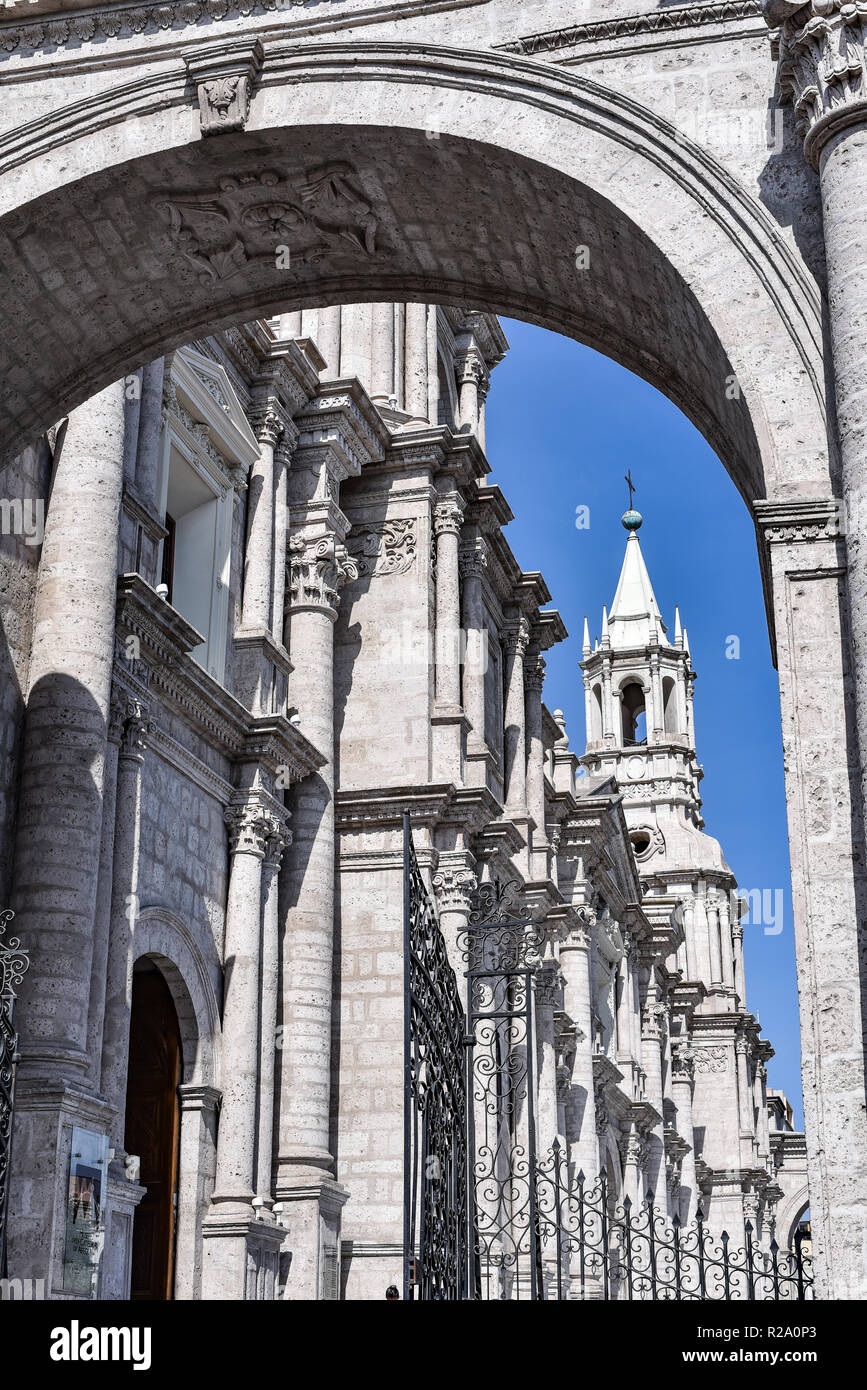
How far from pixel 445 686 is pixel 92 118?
12.6 m

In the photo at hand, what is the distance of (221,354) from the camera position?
18.4 m

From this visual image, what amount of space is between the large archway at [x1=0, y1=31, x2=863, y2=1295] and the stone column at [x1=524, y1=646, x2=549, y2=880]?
50.2 ft

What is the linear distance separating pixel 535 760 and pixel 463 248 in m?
16.3

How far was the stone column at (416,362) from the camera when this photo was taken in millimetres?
23156

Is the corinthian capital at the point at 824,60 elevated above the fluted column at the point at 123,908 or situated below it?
above

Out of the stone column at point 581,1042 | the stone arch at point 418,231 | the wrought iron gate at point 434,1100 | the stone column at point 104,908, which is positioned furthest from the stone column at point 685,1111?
the stone arch at point 418,231

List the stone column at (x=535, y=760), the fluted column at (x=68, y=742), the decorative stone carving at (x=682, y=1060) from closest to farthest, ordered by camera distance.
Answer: the fluted column at (x=68, y=742)
the stone column at (x=535, y=760)
the decorative stone carving at (x=682, y=1060)

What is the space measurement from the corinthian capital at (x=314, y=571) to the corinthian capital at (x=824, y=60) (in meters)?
12.0

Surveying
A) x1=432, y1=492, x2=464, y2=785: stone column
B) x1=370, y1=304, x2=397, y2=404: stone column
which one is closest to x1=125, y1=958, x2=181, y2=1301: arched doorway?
x1=432, y1=492, x2=464, y2=785: stone column

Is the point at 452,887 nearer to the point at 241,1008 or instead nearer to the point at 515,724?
the point at 241,1008

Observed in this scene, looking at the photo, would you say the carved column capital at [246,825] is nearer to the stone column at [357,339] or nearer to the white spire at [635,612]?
the stone column at [357,339]

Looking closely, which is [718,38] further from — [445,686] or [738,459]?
[445,686]

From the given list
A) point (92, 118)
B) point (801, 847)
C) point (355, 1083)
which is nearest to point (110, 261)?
point (92, 118)

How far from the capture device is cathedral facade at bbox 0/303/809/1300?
41.6 feet
